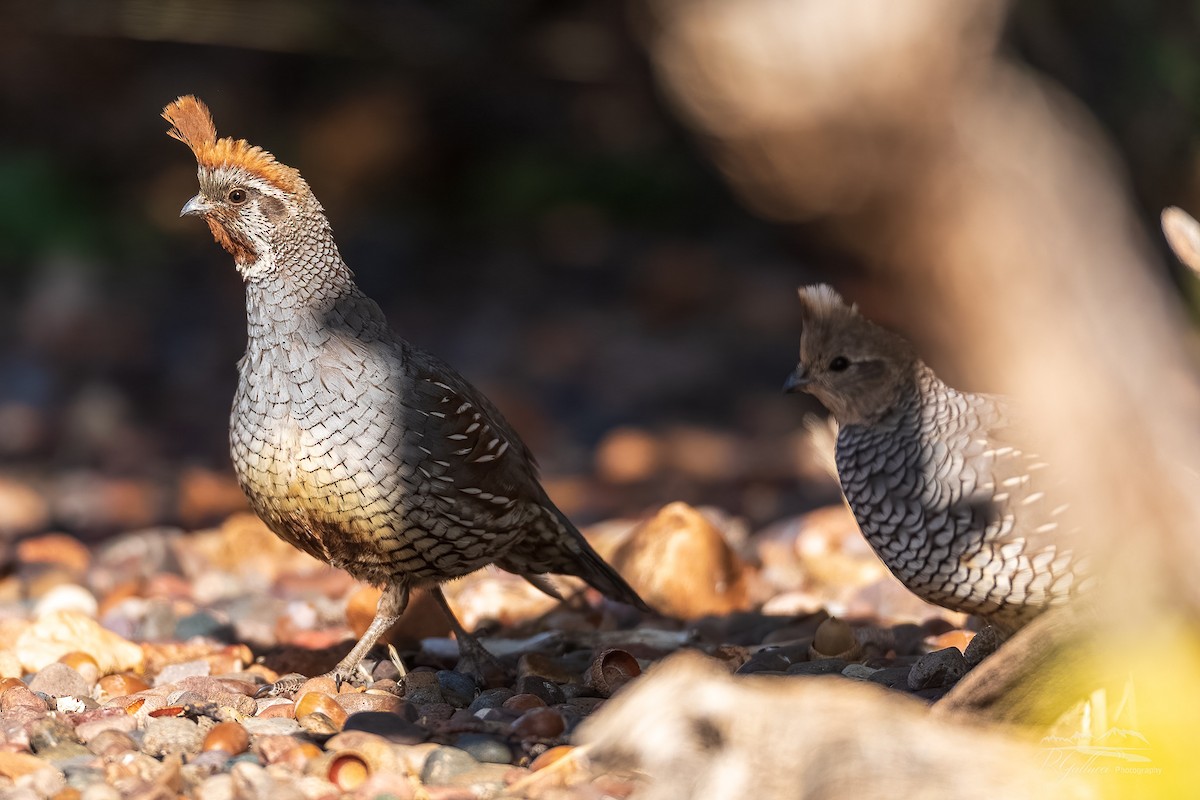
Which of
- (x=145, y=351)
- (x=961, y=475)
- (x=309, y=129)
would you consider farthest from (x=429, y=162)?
(x=961, y=475)

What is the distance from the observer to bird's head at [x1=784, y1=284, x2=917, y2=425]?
4.28 metres

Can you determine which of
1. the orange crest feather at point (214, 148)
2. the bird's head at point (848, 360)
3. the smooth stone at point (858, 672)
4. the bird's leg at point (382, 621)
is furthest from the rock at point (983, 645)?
the orange crest feather at point (214, 148)

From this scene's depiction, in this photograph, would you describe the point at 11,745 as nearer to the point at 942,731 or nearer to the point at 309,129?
the point at 942,731

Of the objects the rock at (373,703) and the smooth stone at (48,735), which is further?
the rock at (373,703)

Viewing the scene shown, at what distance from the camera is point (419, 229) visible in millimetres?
12188

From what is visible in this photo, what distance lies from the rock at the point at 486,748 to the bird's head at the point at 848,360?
4.98 feet

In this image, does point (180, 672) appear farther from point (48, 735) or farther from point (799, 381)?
point (799, 381)

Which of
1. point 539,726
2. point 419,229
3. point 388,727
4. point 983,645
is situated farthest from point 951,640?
point 419,229

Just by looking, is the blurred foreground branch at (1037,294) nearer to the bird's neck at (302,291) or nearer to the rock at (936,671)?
the rock at (936,671)

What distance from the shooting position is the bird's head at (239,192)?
4551mm

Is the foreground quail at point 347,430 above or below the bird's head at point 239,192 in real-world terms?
below

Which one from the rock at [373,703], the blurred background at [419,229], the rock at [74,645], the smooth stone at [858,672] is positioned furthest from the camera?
the blurred background at [419,229]

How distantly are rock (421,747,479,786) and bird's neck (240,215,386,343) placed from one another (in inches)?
63.7

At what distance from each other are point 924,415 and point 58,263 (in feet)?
31.3
